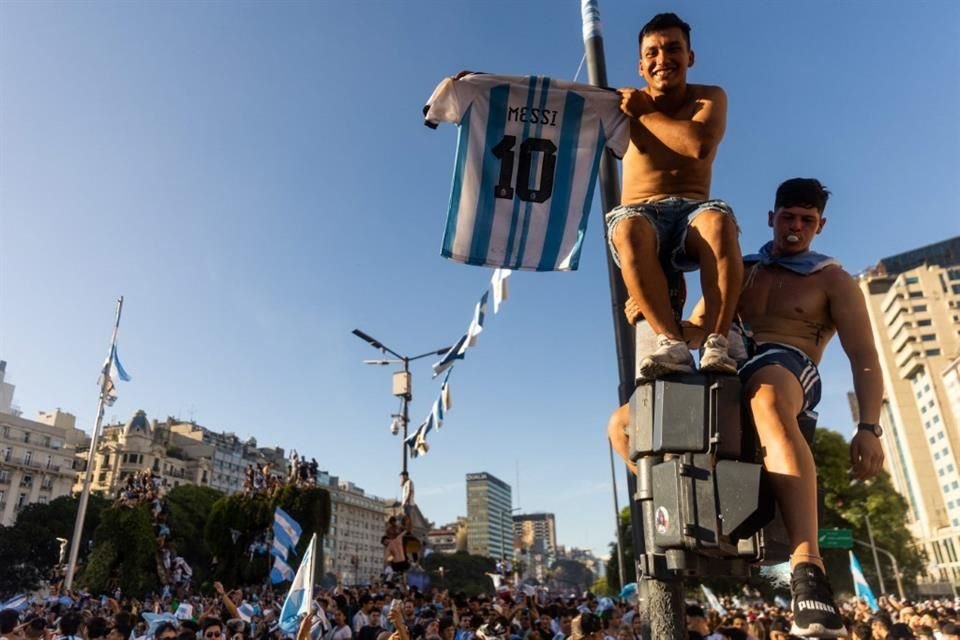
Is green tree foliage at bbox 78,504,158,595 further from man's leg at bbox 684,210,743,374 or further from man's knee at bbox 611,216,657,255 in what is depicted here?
man's leg at bbox 684,210,743,374

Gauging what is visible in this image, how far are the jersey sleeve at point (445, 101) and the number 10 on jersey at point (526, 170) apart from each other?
37 centimetres

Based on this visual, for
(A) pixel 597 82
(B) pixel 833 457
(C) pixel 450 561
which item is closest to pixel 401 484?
(A) pixel 597 82

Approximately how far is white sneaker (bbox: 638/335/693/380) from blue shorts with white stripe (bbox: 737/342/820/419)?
0.28 m

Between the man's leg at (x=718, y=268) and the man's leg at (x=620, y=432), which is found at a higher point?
the man's leg at (x=718, y=268)

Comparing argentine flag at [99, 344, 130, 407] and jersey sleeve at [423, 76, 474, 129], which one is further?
argentine flag at [99, 344, 130, 407]

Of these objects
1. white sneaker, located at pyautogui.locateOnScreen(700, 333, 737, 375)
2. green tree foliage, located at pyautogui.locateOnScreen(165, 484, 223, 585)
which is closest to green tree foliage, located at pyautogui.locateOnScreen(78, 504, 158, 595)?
green tree foliage, located at pyautogui.locateOnScreen(165, 484, 223, 585)

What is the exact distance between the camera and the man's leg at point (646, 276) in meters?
2.57

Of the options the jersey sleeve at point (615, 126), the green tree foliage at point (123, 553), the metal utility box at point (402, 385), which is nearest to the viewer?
the jersey sleeve at point (615, 126)

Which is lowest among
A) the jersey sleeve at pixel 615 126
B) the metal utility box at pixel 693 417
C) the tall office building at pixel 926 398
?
the metal utility box at pixel 693 417

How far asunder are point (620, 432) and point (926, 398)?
→ 334ft

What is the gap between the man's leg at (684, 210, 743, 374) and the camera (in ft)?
8.38

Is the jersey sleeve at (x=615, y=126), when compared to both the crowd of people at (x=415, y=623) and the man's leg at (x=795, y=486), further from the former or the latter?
the crowd of people at (x=415, y=623)

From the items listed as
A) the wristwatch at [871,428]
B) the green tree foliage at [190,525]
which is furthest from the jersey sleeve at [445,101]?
the green tree foliage at [190,525]

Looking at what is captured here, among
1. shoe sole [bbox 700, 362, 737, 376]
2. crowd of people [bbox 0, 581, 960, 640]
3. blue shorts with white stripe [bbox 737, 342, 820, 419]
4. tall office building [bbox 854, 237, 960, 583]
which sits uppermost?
tall office building [bbox 854, 237, 960, 583]
